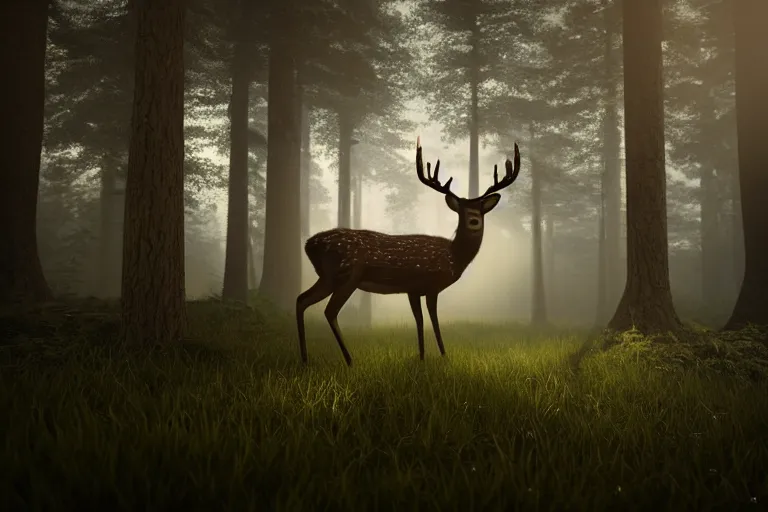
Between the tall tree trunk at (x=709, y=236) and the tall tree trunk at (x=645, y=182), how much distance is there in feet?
68.3

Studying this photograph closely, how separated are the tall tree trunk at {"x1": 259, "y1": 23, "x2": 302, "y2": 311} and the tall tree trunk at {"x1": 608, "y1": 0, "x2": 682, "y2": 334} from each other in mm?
8086

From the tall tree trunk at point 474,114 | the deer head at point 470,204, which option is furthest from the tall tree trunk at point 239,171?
the deer head at point 470,204

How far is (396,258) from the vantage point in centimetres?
560

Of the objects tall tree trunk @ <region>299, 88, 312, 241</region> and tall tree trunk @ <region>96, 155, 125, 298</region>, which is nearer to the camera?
tall tree trunk @ <region>96, 155, 125, 298</region>

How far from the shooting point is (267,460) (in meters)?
2.57

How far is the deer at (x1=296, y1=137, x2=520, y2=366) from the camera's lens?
534 cm

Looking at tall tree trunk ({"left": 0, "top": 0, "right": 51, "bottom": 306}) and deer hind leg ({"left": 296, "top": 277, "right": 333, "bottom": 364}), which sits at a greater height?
tall tree trunk ({"left": 0, "top": 0, "right": 51, "bottom": 306})

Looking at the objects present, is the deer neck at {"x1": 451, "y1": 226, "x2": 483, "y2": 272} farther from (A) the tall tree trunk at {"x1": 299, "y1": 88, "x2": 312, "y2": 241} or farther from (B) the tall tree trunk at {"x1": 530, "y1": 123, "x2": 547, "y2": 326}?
(B) the tall tree trunk at {"x1": 530, "y1": 123, "x2": 547, "y2": 326}

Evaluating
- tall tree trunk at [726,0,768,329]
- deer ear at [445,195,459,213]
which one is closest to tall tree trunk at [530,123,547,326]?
tall tree trunk at [726,0,768,329]

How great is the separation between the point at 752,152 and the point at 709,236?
2463 centimetres

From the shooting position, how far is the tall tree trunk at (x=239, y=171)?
12773 mm

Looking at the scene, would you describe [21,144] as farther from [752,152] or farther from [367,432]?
[752,152]

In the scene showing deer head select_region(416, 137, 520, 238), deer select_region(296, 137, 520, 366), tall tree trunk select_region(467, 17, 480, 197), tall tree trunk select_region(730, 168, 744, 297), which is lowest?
deer select_region(296, 137, 520, 366)

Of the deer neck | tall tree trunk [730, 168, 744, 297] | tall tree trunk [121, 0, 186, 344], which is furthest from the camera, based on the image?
tall tree trunk [730, 168, 744, 297]
